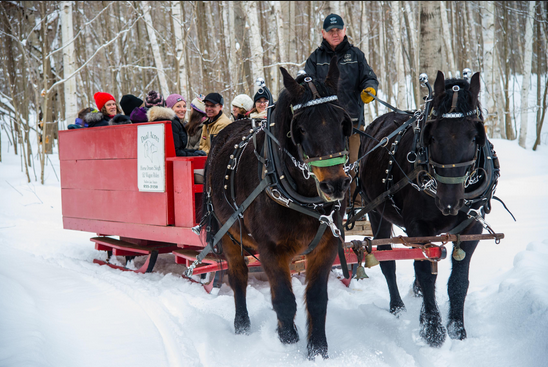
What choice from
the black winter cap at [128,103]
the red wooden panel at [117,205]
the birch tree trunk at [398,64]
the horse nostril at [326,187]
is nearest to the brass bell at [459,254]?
the horse nostril at [326,187]

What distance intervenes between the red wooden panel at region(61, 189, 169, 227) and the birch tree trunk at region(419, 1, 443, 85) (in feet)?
13.8

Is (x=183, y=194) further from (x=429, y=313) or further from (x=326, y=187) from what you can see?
(x=429, y=313)

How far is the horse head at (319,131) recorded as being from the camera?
223 centimetres

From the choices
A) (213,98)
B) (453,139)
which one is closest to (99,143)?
(213,98)

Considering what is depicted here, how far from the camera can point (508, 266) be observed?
15.3 feet

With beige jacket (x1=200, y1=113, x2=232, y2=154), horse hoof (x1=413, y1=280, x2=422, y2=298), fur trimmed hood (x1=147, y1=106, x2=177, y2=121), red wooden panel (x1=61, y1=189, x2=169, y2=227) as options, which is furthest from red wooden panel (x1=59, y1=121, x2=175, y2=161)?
horse hoof (x1=413, y1=280, x2=422, y2=298)

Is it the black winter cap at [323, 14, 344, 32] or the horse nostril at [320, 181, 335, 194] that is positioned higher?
the black winter cap at [323, 14, 344, 32]

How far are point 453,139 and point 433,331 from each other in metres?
1.31

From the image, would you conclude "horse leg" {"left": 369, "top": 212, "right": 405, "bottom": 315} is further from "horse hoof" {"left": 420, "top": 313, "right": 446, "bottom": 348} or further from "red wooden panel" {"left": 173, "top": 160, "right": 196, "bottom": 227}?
"red wooden panel" {"left": 173, "top": 160, "right": 196, "bottom": 227}

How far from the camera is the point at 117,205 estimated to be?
16.3 feet

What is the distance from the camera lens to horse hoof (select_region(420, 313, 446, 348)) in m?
2.98

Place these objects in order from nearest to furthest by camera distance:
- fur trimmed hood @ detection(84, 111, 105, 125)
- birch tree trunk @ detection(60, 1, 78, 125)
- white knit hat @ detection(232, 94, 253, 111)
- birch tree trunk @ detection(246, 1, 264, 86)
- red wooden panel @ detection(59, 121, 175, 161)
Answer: red wooden panel @ detection(59, 121, 175, 161), white knit hat @ detection(232, 94, 253, 111), fur trimmed hood @ detection(84, 111, 105, 125), birch tree trunk @ detection(246, 1, 264, 86), birch tree trunk @ detection(60, 1, 78, 125)

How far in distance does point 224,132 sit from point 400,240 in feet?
5.85

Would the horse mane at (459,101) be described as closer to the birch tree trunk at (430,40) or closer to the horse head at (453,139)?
the horse head at (453,139)
